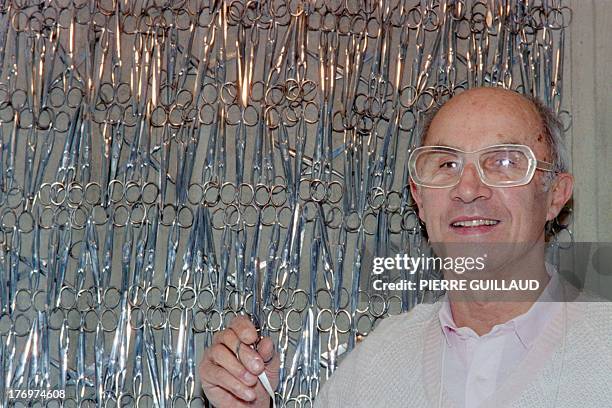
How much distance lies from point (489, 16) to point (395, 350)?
29.9 inches

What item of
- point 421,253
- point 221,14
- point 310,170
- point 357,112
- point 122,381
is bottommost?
point 122,381

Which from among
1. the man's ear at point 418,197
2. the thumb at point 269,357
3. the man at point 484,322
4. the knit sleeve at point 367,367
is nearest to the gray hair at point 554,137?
the man at point 484,322

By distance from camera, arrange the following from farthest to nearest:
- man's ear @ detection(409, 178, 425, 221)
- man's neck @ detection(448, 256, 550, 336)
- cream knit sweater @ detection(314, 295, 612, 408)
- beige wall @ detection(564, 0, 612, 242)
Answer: beige wall @ detection(564, 0, 612, 242) → man's ear @ detection(409, 178, 425, 221) → man's neck @ detection(448, 256, 550, 336) → cream knit sweater @ detection(314, 295, 612, 408)

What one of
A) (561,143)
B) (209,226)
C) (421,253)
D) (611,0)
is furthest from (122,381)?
(611,0)

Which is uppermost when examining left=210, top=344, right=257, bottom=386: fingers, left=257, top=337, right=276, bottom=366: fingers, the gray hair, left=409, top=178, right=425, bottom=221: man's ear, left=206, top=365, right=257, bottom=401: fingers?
the gray hair

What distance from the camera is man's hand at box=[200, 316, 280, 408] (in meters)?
1.43

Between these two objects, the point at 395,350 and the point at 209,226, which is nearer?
the point at 395,350

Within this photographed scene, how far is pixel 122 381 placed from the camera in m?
1.84

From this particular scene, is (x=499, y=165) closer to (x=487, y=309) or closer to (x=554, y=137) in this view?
(x=554, y=137)

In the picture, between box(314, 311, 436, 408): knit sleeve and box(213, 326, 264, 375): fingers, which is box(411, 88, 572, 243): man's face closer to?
box(314, 311, 436, 408): knit sleeve

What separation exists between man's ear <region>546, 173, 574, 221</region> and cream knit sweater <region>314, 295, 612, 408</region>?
19 centimetres

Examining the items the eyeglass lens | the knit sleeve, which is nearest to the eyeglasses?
the eyeglass lens

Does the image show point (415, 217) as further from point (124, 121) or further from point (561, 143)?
point (124, 121)

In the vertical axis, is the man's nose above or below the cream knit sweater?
above
